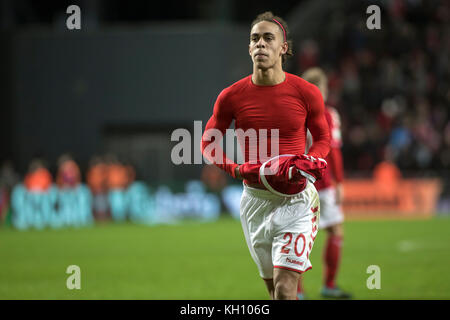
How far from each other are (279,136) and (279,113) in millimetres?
168

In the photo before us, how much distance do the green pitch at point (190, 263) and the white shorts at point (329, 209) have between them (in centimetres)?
84

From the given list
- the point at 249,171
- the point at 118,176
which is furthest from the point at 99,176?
the point at 249,171

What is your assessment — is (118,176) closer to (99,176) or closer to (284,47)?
(99,176)

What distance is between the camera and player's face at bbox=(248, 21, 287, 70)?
4.29m

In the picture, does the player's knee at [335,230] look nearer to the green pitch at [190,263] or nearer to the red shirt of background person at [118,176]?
the green pitch at [190,263]

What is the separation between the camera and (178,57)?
23828 mm

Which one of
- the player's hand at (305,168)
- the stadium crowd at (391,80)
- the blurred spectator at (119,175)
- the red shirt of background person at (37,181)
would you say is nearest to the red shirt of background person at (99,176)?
the blurred spectator at (119,175)

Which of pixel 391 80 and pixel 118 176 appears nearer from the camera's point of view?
pixel 118 176

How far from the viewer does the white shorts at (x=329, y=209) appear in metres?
6.94

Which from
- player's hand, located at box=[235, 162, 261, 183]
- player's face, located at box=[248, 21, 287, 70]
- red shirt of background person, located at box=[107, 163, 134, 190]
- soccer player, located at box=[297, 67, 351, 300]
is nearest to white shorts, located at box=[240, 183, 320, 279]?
Answer: player's hand, located at box=[235, 162, 261, 183]

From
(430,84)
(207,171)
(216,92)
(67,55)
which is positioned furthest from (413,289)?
(67,55)

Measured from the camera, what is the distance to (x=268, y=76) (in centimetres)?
437

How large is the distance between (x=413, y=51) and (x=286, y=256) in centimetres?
1918
